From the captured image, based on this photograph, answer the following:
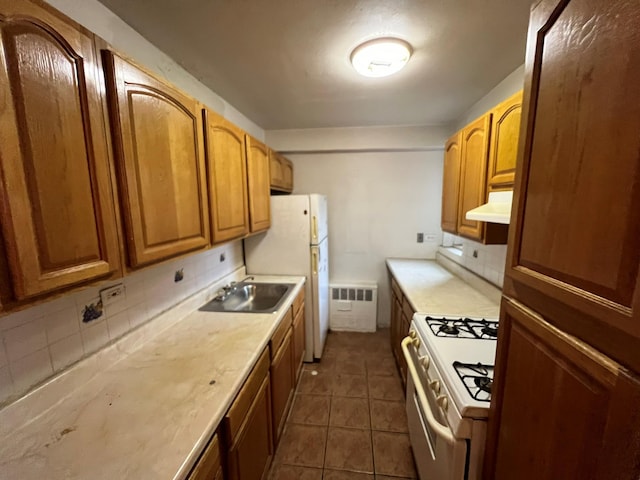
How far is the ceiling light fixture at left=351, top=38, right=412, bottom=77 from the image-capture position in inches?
54.7

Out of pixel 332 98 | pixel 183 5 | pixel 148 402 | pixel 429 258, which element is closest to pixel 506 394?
pixel 148 402

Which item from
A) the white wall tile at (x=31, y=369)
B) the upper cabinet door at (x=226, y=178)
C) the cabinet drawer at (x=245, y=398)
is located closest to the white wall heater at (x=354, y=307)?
the upper cabinet door at (x=226, y=178)

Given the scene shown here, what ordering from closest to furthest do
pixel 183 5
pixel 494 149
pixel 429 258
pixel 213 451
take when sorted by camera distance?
1. pixel 213 451
2. pixel 183 5
3. pixel 494 149
4. pixel 429 258

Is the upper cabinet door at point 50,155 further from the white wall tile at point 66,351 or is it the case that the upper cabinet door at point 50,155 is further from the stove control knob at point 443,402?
the stove control knob at point 443,402

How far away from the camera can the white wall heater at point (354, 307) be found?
3178 millimetres

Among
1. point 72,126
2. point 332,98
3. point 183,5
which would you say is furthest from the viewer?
point 332,98

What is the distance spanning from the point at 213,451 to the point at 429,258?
2946mm

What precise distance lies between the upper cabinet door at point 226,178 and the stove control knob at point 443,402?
4.22 feet

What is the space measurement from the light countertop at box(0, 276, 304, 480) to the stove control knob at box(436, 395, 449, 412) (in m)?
0.80

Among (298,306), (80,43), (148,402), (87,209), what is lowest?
(298,306)

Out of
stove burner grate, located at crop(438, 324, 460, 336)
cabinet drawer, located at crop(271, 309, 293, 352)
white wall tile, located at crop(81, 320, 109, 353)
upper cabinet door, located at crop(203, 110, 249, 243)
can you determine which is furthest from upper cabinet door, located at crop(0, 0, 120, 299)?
stove burner grate, located at crop(438, 324, 460, 336)

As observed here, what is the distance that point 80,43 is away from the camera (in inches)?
28.6

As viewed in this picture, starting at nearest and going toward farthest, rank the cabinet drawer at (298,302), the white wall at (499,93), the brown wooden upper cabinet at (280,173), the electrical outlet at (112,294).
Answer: the electrical outlet at (112,294)
the white wall at (499,93)
the cabinet drawer at (298,302)
the brown wooden upper cabinet at (280,173)

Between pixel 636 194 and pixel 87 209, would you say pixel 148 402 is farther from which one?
pixel 636 194
